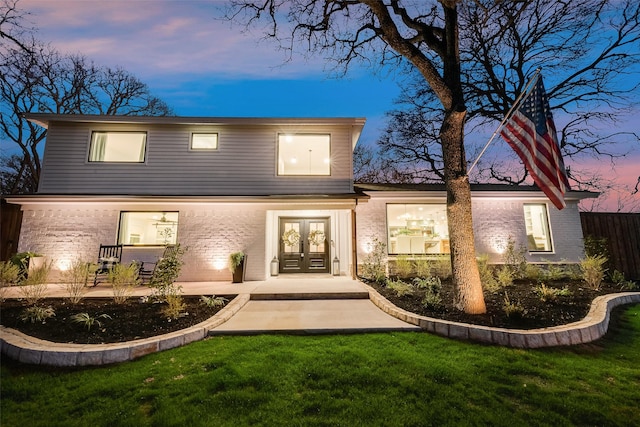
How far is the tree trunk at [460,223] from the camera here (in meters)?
4.44

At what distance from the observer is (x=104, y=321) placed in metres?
4.18

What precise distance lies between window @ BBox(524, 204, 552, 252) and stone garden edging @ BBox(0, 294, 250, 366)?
11.5 metres

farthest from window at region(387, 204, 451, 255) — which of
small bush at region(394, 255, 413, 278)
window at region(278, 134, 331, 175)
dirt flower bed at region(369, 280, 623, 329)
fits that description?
dirt flower bed at region(369, 280, 623, 329)

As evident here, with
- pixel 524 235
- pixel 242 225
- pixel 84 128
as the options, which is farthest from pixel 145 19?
pixel 524 235

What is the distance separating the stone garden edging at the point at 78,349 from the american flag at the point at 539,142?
5.46 m

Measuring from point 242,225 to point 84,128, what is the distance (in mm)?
6502

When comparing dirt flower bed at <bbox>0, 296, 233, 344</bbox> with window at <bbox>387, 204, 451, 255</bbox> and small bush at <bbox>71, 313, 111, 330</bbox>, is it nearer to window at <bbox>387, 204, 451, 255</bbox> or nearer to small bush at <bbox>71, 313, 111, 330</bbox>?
small bush at <bbox>71, 313, 111, 330</bbox>

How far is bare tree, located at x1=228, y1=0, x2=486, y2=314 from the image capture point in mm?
4574

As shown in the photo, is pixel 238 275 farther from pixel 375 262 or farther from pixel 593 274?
pixel 593 274

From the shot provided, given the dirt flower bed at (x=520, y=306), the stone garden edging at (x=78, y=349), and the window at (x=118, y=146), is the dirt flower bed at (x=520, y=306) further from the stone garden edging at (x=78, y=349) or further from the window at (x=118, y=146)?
the window at (x=118, y=146)

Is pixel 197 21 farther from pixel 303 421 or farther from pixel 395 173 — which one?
pixel 395 173

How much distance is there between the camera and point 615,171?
12359mm

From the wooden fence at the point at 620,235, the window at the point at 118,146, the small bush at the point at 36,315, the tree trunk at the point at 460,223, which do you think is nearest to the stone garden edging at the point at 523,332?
the tree trunk at the point at 460,223

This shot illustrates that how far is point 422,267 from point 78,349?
809cm
